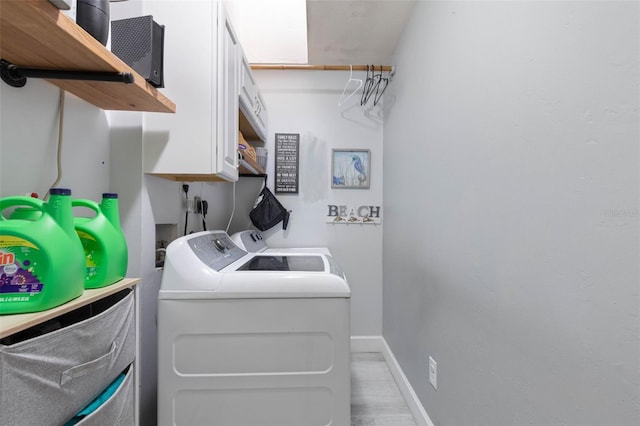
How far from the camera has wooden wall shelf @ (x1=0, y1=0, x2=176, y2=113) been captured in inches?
23.3

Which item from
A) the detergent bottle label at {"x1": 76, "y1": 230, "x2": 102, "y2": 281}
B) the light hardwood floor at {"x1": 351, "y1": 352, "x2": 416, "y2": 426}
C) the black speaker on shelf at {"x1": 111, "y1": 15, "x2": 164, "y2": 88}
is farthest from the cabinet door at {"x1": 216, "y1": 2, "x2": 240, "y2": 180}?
the light hardwood floor at {"x1": 351, "y1": 352, "x2": 416, "y2": 426}

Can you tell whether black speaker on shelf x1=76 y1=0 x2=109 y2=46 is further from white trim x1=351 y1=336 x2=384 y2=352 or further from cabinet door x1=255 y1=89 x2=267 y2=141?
white trim x1=351 y1=336 x2=384 y2=352

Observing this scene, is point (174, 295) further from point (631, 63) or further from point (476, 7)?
point (476, 7)

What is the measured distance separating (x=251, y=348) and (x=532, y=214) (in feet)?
3.49

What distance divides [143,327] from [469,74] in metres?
1.80

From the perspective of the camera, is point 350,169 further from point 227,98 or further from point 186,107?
point 186,107

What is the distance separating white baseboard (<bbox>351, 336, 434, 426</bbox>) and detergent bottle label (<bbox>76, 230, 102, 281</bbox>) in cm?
161

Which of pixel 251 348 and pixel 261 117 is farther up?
pixel 261 117

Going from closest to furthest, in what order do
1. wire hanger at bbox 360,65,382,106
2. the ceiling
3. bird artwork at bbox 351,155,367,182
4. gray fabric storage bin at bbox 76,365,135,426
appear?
gray fabric storage bin at bbox 76,365,135,426 → the ceiling → wire hanger at bbox 360,65,382,106 → bird artwork at bbox 351,155,367,182

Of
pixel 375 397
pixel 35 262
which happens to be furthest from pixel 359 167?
pixel 35 262

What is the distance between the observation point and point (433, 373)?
4.38 feet

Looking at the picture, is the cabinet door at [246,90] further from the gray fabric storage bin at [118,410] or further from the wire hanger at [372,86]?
the gray fabric storage bin at [118,410]

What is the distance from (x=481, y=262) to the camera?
0.97 meters

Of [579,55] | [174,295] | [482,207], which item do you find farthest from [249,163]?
[579,55]
